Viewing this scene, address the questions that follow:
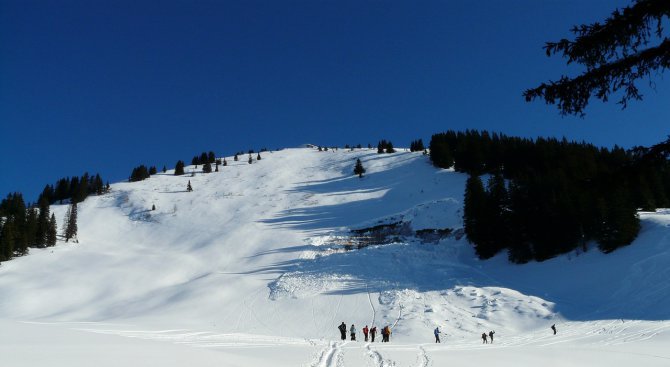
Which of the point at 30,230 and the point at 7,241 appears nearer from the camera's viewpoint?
the point at 7,241

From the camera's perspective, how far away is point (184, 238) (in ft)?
208

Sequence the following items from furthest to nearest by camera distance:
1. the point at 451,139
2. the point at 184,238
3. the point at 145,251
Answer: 1. the point at 451,139
2. the point at 184,238
3. the point at 145,251

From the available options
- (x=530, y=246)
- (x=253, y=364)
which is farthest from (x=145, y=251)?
(x=253, y=364)

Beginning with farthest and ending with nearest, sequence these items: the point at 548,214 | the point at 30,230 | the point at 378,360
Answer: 1. the point at 30,230
2. the point at 548,214
3. the point at 378,360

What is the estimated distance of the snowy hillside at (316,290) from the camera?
1403 centimetres

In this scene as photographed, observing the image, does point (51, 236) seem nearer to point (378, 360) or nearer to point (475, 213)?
point (475, 213)

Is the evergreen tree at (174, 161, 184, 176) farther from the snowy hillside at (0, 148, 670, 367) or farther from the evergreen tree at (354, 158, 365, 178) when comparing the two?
the evergreen tree at (354, 158, 365, 178)

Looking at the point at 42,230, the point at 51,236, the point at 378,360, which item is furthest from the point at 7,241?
the point at 378,360

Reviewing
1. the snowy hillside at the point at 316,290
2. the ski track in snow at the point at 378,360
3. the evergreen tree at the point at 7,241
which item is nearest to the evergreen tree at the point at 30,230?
the evergreen tree at the point at 7,241

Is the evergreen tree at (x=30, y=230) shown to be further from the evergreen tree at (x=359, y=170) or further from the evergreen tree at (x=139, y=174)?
the evergreen tree at (x=359, y=170)

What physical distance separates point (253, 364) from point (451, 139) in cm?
8642

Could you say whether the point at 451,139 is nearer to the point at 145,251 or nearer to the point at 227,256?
the point at 227,256

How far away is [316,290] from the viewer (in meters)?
37.6

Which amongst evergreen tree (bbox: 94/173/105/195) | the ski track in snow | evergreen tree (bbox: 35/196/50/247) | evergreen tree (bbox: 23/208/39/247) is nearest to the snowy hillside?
the ski track in snow
